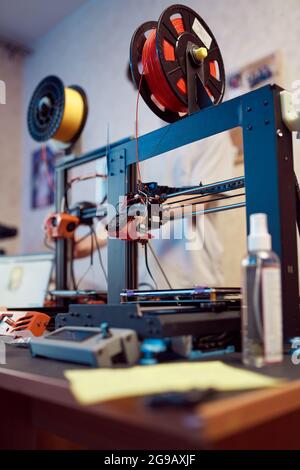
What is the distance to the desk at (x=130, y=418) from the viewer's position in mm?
397

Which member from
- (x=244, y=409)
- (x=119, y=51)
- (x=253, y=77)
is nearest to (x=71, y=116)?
(x=119, y=51)

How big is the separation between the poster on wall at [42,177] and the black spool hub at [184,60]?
1617 millimetres

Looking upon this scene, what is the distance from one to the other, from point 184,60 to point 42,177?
185 cm

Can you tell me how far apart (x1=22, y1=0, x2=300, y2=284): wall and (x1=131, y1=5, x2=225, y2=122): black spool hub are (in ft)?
0.63

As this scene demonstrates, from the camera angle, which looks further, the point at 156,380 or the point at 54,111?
the point at 54,111

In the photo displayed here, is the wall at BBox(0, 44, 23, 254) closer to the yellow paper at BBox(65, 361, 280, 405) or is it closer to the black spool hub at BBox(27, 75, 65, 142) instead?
the black spool hub at BBox(27, 75, 65, 142)

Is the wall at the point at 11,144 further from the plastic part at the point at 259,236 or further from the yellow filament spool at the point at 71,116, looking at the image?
the plastic part at the point at 259,236

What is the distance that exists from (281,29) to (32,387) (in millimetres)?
1580

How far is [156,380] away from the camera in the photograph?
521 mm

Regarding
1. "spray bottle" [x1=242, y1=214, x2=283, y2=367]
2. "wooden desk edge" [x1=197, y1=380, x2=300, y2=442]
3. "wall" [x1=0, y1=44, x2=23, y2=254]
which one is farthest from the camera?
"wall" [x1=0, y1=44, x2=23, y2=254]

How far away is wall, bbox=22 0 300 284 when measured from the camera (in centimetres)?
166

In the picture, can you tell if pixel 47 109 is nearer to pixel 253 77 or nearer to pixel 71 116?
pixel 71 116

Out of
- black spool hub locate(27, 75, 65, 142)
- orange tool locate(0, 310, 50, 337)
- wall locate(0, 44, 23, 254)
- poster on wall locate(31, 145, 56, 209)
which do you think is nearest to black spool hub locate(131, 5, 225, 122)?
orange tool locate(0, 310, 50, 337)

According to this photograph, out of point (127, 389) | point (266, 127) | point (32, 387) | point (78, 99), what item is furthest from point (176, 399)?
point (78, 99)
